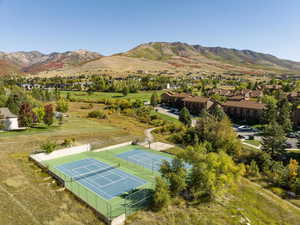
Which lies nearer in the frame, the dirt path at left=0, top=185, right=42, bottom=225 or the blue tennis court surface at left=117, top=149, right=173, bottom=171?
the dirt path at left=0, top=185, right=42, bottom=225

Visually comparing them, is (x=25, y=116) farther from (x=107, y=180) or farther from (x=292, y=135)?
(x=292, y=135)

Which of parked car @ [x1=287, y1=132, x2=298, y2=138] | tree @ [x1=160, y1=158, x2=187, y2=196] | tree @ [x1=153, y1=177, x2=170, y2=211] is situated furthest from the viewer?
parked car @ [x1=287, y1=132, x2=298, y2=138]

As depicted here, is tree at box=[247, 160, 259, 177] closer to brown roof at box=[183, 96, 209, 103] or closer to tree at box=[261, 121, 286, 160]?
tree at box=[261, 121, 286, 160]

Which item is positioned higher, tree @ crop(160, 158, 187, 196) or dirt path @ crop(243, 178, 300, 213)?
tree @ crop(160, 158, 187, 196)

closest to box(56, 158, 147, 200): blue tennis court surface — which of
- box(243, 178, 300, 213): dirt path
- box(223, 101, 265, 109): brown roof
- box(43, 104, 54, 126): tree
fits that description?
box(243, 178, 300, 213): dirt path

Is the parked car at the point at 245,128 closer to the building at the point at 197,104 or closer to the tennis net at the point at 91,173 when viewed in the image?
the building at the point at 197,104

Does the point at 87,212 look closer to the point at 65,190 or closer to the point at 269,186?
the point at 65,190

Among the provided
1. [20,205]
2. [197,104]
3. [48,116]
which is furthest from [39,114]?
[197,104]
